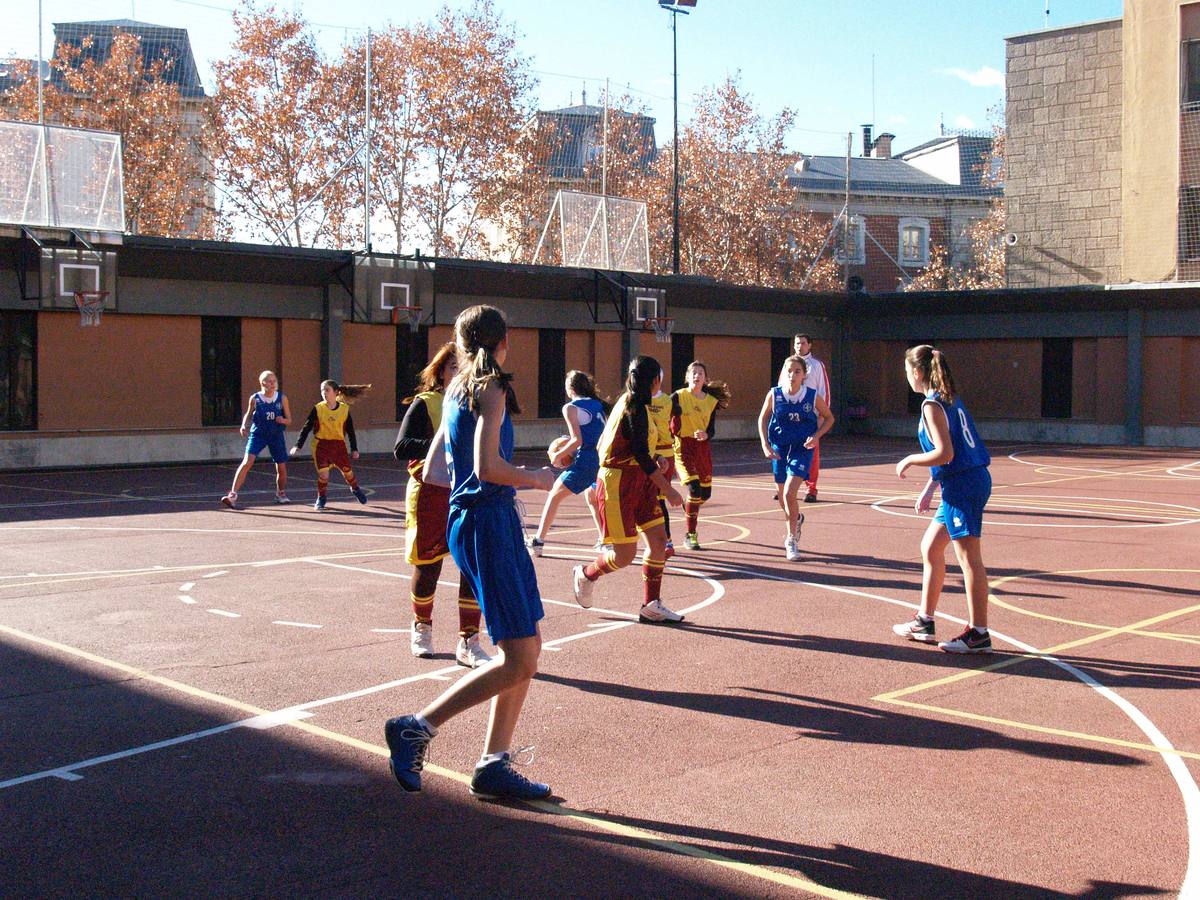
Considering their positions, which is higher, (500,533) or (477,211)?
(477,211)

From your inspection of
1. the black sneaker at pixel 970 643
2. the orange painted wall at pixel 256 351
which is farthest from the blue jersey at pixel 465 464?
the orange painted wall at pixel 256 351

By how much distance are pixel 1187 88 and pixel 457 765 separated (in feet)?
117

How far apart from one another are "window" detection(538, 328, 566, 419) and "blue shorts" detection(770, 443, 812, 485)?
20.7 m

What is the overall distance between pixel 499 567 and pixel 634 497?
13.2 ft

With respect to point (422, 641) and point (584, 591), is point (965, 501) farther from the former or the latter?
point (422, 641)

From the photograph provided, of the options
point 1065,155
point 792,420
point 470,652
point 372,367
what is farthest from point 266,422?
point 1065,155

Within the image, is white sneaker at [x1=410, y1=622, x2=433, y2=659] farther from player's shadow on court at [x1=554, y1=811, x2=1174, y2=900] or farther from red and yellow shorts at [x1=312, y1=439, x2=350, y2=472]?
red and yellow shorts at [x1=312, y1=439, x2=350, y2=472]

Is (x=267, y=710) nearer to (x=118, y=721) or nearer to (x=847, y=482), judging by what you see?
(x=118, y=721)

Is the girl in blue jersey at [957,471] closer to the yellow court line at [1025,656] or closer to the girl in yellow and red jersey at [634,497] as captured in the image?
the yellow court line at [1025,656]

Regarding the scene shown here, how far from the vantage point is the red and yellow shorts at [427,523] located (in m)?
8.00

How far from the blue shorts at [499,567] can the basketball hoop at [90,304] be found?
20.4 metres

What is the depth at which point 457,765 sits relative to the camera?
19.4ft

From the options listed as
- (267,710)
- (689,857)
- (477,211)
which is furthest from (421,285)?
(689,857)

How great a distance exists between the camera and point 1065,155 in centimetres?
3862
